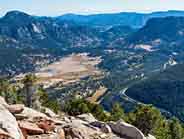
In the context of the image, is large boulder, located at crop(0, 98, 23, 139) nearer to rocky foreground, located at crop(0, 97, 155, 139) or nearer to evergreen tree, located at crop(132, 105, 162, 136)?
rocky foreground, located at crop(0, 97, 155, 139)

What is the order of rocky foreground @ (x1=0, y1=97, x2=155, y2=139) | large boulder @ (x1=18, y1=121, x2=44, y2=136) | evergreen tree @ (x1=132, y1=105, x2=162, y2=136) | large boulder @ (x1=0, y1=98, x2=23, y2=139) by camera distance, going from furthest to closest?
evergreen tree @ (x1=132, y1=105, x2=162, y2=136)
large boulder @ (x1=18, y1=121, x2=44, y2=136)
rocky foreground @ (x1=0, y1=97, x2=155, y2=139)
large boulder @ (x1=0, y1=98, x2=23, y2=139)

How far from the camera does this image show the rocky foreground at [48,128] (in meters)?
37.9

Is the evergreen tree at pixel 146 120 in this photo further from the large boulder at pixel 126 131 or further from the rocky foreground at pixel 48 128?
the large boulder at pixel 126 131

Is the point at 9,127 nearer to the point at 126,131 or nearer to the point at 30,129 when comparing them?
the point at 30,129

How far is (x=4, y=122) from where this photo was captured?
123 ft

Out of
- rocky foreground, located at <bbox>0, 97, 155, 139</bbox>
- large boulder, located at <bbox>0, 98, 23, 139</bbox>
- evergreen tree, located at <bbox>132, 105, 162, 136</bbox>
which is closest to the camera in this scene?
large boulder, located at <bbox>0, 98, 23, 139</bbox>

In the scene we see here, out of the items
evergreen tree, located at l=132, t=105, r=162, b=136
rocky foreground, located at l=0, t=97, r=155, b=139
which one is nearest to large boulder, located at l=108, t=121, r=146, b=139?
rocky foreground, located at l=0, t=97, r=155, b=139

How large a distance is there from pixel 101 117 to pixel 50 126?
47.6 m

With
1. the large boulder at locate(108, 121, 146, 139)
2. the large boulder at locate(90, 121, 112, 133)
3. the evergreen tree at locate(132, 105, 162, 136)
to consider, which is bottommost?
the evergreen tree at locate(132, 105, 162, 136)

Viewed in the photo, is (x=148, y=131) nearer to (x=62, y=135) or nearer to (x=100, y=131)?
(x=100, y=131)

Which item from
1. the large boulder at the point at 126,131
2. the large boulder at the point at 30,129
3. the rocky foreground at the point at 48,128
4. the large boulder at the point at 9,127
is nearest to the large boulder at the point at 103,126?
the rocky foreground at the point at 48,128

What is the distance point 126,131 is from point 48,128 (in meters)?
9.62

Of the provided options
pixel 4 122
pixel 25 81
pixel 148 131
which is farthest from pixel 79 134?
pixel 25 81

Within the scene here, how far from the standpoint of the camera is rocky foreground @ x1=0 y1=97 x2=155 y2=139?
37.9 metres
